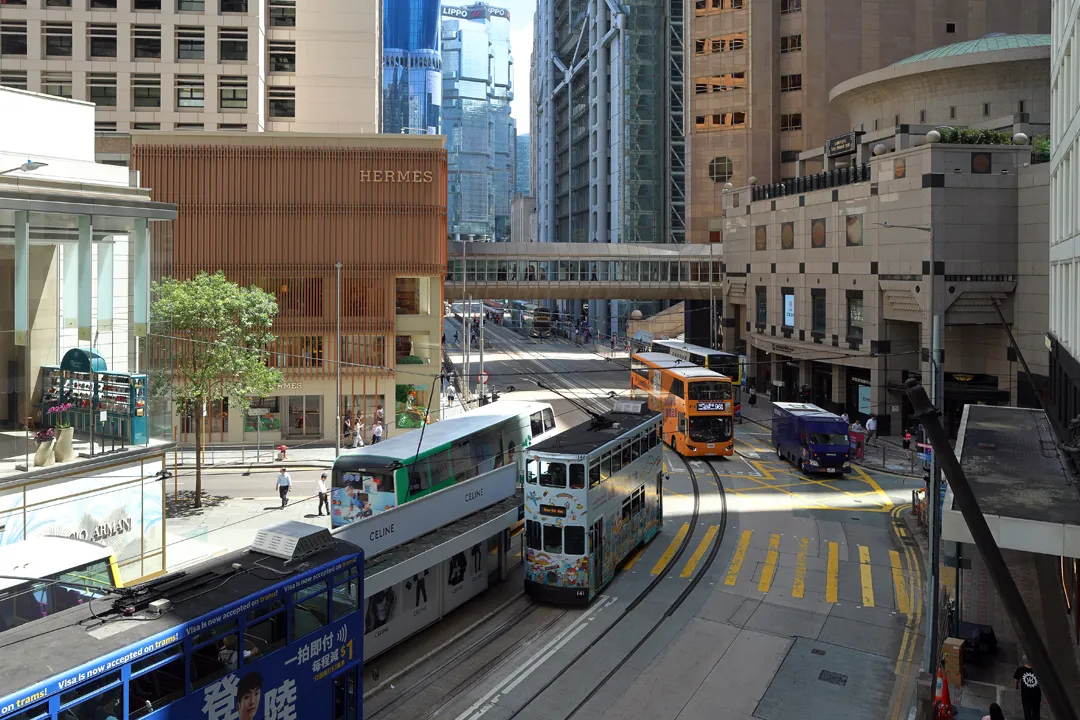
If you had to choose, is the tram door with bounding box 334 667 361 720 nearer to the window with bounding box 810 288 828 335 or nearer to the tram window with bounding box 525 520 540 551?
the tram window with bounding box 525 520 540 551

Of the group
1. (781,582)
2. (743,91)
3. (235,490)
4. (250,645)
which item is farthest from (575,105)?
(250,645)

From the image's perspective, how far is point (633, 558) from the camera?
79.6 feet

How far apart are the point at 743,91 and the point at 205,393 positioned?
55.5 metres

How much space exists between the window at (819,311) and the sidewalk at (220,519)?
29160mm

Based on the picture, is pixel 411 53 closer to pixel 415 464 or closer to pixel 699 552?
pixel 699 552

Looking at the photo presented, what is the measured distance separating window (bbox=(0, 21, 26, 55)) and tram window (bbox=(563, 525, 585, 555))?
4403 centimetres

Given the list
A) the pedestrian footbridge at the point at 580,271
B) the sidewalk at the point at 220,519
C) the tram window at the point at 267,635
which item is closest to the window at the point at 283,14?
the pedestrian footbridge at the point at 580,271

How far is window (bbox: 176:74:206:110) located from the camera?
50.0 metres

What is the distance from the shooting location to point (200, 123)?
5038 centimetres

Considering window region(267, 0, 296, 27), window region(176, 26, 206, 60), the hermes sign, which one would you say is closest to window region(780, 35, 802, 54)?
window region(267, 0, 296, 27)

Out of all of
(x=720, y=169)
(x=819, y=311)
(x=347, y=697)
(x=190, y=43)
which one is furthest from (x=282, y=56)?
(x=347, y=697)

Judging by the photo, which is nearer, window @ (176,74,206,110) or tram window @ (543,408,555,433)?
tram window @ (543,408,555,433)

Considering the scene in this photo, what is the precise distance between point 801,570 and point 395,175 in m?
28.9

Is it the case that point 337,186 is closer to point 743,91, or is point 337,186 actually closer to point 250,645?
point 250,645
